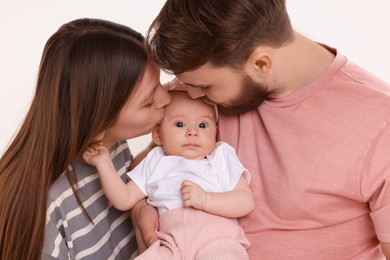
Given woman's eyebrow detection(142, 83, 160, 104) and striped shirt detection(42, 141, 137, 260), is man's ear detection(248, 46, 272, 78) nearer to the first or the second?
woman's eyebrow detection(142, 83, 160, 104)

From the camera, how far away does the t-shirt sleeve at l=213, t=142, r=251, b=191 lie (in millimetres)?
1701

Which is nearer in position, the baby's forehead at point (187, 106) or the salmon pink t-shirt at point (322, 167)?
the salmon pink t-shirt at point (322, 167)

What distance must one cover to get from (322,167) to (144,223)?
0.48 m

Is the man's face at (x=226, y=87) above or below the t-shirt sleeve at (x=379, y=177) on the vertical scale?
above

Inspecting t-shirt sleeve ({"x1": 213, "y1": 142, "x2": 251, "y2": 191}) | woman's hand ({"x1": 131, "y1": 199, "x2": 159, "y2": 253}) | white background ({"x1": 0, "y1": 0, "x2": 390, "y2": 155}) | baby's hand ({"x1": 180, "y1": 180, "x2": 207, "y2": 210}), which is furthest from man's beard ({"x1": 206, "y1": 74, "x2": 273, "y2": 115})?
white background ({"x1": 0, "y1": 0, "x2": 390, "y2": 155})

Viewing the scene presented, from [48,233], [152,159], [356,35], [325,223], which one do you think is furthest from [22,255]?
[356,35]

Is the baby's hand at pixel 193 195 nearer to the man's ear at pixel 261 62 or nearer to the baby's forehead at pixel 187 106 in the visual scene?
the baby's forehead at pixel 187 106

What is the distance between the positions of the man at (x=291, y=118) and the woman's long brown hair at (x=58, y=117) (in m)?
0.13

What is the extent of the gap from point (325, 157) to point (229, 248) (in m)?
0.32

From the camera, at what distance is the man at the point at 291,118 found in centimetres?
157

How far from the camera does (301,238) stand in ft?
5.55

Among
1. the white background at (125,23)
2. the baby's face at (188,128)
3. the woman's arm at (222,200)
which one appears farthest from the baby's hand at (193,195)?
the white background at (125,23)

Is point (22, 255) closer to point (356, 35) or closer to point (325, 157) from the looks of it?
point (325, 157)

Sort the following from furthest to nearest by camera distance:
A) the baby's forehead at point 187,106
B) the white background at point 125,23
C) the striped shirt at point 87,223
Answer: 1. the white background at point 125,23
2. the baby's forehead at point 187,106
3. the striped shirt at point 87,223
